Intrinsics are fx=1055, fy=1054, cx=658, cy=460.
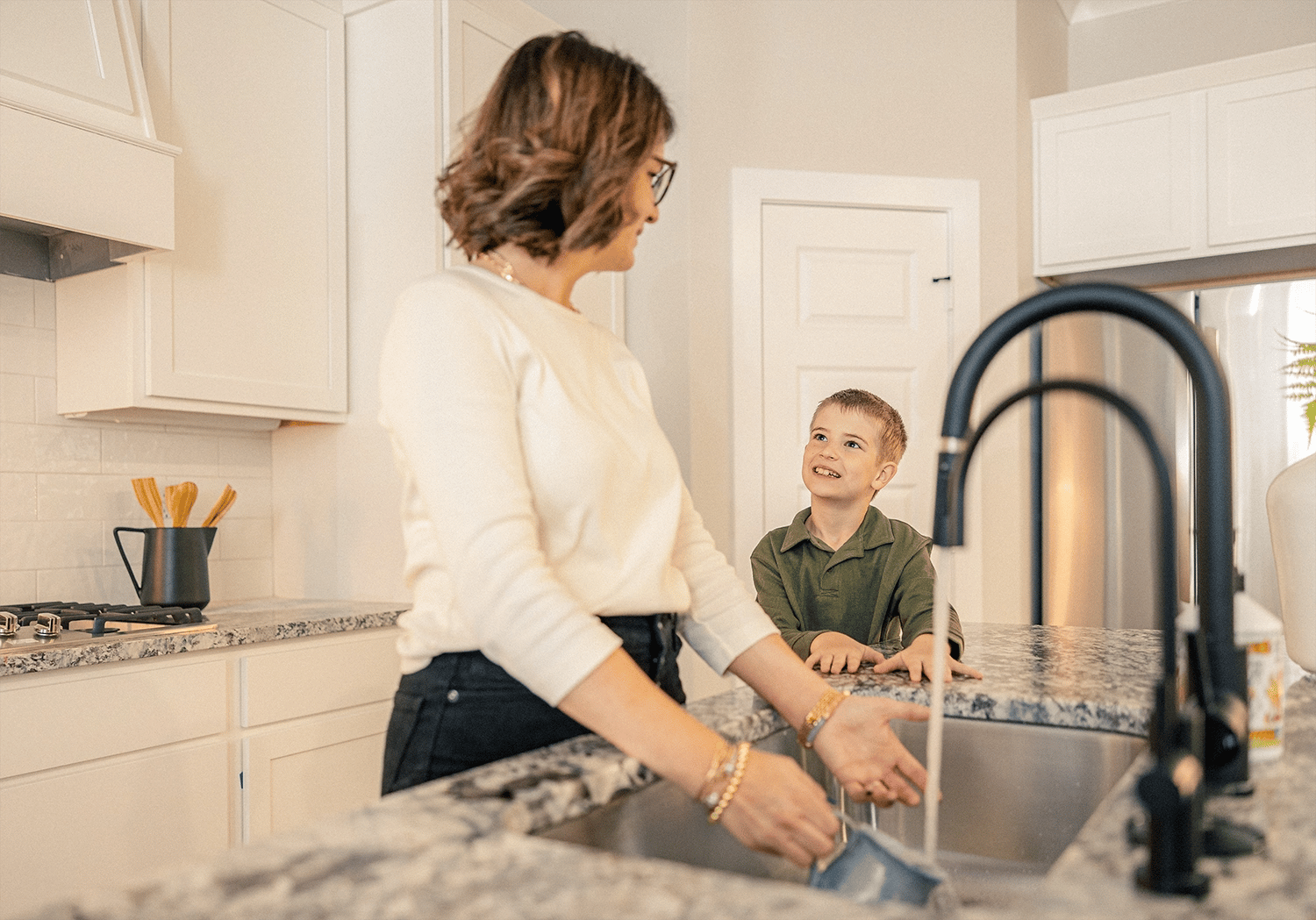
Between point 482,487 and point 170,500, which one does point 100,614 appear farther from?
point 482,487

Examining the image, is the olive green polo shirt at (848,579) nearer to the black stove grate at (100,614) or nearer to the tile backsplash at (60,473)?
the black stove grate at (100,614)

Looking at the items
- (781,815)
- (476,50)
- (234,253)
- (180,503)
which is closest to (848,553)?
(781,815)

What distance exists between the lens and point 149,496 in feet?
7.30

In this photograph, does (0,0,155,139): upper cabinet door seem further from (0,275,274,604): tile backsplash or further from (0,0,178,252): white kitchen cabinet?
(0,275,274,604): tile backsplash

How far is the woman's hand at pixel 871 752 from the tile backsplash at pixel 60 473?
1.96 metres

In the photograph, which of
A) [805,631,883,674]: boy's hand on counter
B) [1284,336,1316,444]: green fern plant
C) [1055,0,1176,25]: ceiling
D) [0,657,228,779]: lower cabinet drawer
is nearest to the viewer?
[805,631,883,674]: boy's hand on counter

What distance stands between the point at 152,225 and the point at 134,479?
0.56 metres

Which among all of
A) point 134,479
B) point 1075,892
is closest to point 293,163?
point 134,479

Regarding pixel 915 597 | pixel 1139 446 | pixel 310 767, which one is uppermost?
pixel 1139 446

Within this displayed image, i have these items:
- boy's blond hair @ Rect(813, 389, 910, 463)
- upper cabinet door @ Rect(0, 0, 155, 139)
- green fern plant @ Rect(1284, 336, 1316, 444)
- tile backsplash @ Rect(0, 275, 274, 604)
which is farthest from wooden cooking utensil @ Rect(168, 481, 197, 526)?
green fern plant @ Rect(1284, 336, 1316, 444)

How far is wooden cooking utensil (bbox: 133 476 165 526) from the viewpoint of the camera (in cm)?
222

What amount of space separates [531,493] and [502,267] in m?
0.25

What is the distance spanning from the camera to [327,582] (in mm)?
2641

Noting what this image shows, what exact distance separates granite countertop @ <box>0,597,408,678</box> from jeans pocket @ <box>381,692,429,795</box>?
3.48 ft
